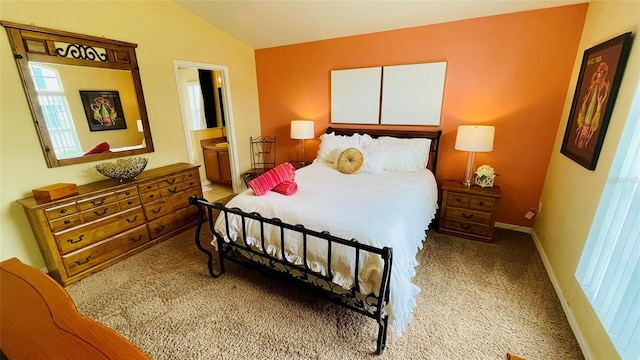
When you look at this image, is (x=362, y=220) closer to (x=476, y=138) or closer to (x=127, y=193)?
(x=476, y=138)

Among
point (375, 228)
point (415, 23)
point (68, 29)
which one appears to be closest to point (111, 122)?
point (68, 29)

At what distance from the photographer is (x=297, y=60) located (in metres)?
3.79

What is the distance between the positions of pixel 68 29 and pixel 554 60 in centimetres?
459

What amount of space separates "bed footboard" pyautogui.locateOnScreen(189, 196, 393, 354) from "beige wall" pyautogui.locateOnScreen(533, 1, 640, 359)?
1159mm

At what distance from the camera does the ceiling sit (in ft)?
8.18

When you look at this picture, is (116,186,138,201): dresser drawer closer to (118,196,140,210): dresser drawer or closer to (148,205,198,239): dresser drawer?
(118,196,140,210): dresser drawer

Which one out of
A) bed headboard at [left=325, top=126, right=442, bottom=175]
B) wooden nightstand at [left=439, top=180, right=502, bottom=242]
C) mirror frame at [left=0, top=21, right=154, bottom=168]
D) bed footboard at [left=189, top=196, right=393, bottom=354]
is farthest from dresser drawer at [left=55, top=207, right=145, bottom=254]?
wooden nightstand at [left=439, top=180, right=502, bottom=242]

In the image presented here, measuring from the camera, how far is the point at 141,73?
2.83m

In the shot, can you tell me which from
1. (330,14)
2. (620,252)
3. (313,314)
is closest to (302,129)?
(330,14)

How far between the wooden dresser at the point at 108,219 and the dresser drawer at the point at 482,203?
3228 millimetres

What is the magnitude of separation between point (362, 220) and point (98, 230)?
95.3 inches

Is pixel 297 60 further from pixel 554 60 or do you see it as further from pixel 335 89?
pixel 554 60

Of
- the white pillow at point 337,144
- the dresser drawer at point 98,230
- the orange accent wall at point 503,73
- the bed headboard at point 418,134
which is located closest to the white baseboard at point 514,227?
the orange accent wall at point 503,73

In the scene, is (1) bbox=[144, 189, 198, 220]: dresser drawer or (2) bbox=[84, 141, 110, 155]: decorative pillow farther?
(1) bbox=[144, 189, 198, 220]: dresser drawer
